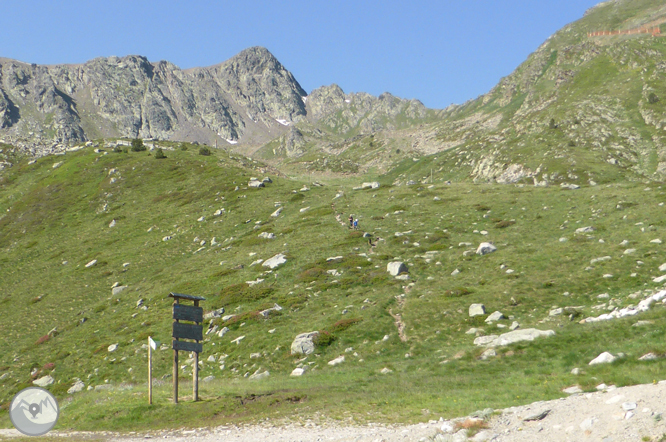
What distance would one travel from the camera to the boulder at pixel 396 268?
4131cm

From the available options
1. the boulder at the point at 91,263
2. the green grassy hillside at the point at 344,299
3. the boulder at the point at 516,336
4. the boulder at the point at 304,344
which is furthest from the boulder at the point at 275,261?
the boulder at the point at 91,263

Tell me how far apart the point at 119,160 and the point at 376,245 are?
344ft

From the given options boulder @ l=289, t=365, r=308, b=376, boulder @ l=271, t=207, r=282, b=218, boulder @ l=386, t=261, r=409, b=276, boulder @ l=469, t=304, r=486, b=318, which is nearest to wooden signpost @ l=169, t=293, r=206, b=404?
boulder @ l=289, t=365, r=308, b=376

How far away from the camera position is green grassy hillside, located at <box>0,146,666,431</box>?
71.4ft

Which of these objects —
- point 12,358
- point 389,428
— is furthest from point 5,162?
point 389,428

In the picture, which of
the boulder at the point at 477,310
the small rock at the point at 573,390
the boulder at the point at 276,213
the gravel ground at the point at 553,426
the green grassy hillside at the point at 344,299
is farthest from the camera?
the boulder at the point at 276,213

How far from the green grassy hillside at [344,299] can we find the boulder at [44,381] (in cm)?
52

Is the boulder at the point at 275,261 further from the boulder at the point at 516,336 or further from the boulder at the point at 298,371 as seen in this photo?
the boulder at the point at 516,336

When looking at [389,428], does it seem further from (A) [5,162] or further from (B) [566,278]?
(A) [5,162]

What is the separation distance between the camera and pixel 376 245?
50750mm

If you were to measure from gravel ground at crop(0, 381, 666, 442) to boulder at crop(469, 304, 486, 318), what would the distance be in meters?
15.0

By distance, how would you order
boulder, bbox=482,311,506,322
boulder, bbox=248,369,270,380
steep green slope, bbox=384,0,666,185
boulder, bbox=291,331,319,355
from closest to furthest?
boulder, bbox=248,369,270,380, boulder, bbox=482,311,506,322, boulder, bbox=291,331,319,355, steep green slope, bbox=384,0,666,185

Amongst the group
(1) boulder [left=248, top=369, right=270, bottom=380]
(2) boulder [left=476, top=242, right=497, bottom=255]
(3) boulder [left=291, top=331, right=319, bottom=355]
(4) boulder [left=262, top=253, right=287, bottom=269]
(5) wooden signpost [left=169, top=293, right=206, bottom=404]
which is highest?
(4) boulder [left=262, top=253, right=287, bottom=269]

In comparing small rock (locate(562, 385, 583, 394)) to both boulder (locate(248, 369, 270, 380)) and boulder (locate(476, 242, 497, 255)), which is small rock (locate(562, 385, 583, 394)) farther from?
boulder (locate(476, 242, 497, 255))
